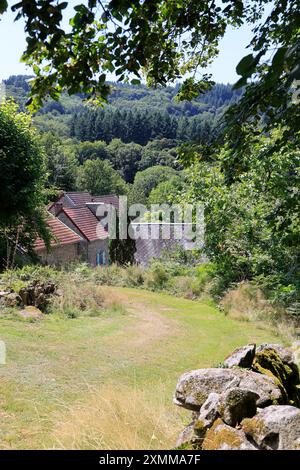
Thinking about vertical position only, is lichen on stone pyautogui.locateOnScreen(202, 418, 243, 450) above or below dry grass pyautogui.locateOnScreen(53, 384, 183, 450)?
above

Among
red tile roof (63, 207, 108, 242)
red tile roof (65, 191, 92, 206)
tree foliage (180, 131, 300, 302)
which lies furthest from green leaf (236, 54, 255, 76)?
red tile roof (65, 191, 92, 206)

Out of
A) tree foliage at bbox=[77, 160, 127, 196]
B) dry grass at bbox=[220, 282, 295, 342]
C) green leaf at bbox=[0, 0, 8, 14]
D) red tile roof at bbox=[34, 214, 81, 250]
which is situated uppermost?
tree foliage at bbox=[77, 160, 127, 196]

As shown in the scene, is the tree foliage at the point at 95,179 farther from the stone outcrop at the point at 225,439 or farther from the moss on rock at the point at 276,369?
the stone outcrop at the point at 225,439

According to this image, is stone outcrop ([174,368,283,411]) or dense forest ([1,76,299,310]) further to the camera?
dense forest ([1,76,299,310])

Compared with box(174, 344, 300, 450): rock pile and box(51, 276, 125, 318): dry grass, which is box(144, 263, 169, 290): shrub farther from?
box(174, 344, 300, 450): rock pile

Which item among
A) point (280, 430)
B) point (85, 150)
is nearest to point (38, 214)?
point (280, 430)

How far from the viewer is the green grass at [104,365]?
4652mm

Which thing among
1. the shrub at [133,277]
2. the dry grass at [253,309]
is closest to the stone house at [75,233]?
the shrub at [133,277]

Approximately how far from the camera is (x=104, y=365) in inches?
330

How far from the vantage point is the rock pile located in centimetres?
330

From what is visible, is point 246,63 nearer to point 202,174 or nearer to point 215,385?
point 215,385

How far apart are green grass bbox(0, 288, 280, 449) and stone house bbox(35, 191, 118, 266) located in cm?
1021

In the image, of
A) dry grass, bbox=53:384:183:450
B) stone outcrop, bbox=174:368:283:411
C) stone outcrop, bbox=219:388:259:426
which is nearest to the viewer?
stone outcrop, bbox=219:388:259:426

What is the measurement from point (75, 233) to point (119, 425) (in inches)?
951
